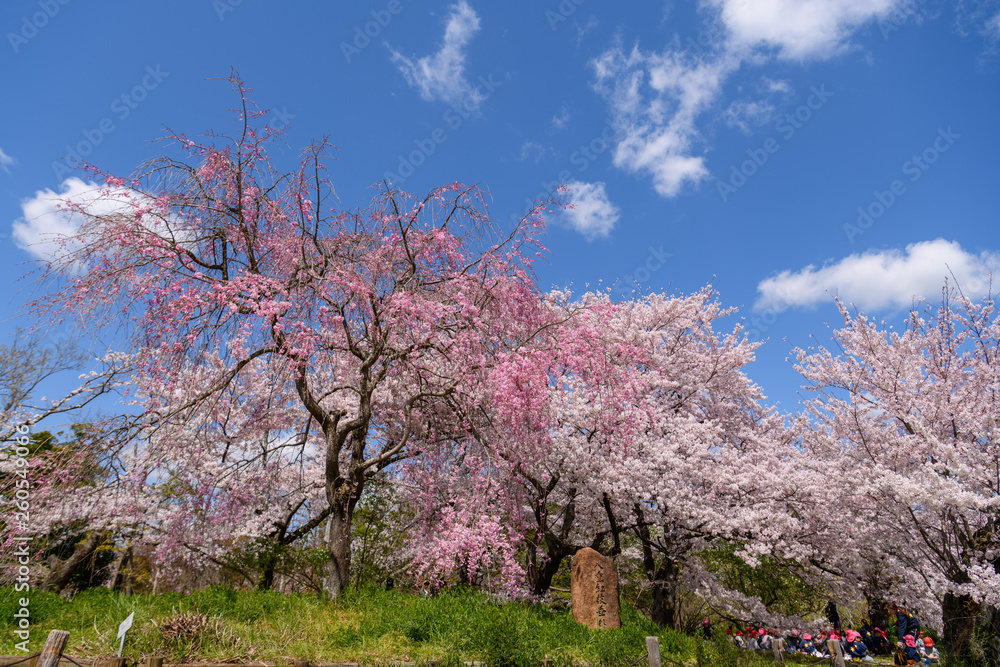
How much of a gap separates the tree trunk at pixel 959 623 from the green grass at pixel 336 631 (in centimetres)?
634

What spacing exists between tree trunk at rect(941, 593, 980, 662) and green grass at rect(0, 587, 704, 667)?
634 centimetres

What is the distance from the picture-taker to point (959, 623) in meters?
10.9

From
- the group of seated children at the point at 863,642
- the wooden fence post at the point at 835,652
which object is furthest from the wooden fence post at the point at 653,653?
the group of seated children at the point at 863,642

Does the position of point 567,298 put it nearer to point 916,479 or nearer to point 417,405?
point 417,405

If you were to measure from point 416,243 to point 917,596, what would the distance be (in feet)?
48.7

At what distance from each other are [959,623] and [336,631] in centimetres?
1282

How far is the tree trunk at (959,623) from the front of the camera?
10500 millimetres

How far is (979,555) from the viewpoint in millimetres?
10719

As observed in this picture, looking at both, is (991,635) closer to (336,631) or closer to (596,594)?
(596,594)

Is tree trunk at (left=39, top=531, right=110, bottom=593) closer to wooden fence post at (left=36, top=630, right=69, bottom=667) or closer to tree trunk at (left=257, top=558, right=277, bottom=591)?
tree trunk at (left=257, top=558, right=277, bottom=591)

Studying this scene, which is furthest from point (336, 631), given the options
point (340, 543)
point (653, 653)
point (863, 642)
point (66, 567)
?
point (863, 642)

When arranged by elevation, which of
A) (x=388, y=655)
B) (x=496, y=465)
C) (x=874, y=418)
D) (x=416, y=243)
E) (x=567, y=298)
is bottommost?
(x=388, y=655)

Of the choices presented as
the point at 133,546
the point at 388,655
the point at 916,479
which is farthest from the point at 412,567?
the point at 916,479

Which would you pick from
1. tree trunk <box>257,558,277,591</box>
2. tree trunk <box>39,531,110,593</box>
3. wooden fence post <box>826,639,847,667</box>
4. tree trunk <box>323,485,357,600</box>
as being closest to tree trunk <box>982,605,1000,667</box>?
wooden fence post <box>826,639,847,667</box>
